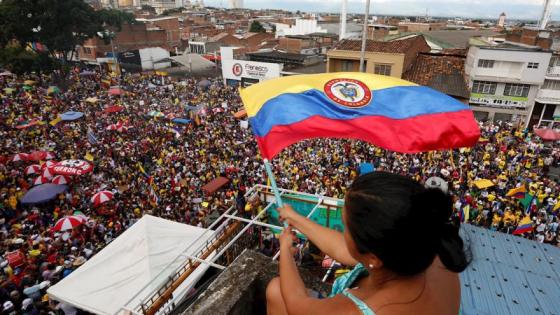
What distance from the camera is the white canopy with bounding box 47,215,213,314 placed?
275 inches

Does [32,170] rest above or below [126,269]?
below

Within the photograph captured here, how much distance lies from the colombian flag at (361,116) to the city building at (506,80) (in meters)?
24.6

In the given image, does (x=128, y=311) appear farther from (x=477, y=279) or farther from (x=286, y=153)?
(x=286, y=153)

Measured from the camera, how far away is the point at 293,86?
4.68 meters

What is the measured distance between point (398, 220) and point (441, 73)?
30.3 m

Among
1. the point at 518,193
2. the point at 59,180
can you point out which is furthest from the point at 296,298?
the point at 59,180

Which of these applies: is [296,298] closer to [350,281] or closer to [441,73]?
[350,281]

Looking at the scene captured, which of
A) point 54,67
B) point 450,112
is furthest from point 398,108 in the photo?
point 54,67

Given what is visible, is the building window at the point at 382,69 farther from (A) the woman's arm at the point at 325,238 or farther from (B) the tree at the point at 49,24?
(B) the tree at the point at 49,24

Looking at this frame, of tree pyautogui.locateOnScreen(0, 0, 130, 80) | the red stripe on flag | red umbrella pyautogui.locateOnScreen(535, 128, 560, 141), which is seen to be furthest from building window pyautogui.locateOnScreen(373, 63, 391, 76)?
tree pyautogui.locateOnScreen(0, 0, 130, 80)

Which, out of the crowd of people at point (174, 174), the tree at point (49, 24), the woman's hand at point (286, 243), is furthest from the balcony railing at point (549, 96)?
the tree at point (49, 24)

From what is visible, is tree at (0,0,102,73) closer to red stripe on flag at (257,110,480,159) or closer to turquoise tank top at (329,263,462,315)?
red stripe on flag at (257,110,480,159)

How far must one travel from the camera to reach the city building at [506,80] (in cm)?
2363

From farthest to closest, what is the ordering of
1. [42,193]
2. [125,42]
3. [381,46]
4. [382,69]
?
[125,42], [381,46], [382,69], [42,193]
